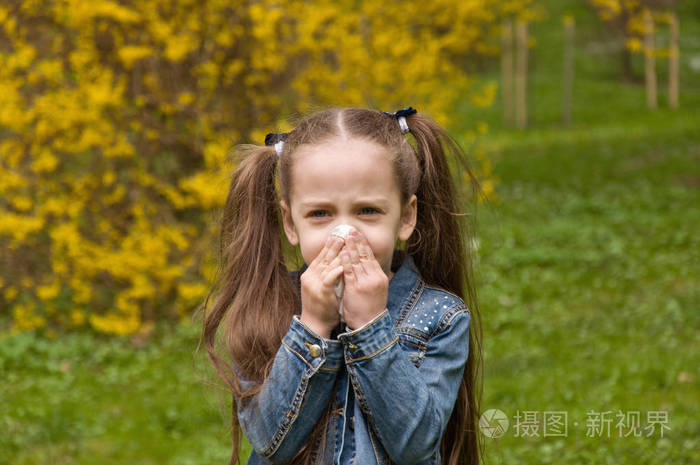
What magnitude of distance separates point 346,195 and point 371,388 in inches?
16.0

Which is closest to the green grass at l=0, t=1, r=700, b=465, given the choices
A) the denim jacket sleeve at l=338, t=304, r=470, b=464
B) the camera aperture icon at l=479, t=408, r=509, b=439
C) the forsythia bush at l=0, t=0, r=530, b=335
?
the camera aperture icon at l=479, t=408, r=509, b=439

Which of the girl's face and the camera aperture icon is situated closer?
the girl's face

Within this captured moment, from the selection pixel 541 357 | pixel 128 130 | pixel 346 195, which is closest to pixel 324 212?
pixel 346 195

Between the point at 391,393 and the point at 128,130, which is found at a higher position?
the point at 128,130

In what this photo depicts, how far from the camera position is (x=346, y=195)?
5.46 feet

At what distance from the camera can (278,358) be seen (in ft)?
5.46

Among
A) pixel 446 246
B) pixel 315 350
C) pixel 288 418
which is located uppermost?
pixel 446 246

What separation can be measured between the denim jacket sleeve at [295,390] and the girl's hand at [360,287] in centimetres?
8

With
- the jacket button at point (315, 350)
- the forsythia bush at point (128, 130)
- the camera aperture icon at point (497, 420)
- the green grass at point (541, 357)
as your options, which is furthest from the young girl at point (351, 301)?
the forsythia bush at point (128, 130)

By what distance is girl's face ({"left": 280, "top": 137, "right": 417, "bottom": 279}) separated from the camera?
1.67 metres

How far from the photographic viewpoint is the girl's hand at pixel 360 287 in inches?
62.9

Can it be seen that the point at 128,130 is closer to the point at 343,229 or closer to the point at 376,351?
the point at 343,229

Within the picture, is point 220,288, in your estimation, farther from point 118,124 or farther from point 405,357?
point 118,124

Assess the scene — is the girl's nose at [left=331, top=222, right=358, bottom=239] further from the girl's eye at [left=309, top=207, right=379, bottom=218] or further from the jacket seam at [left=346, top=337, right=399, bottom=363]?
the jacket seam at [left=346, top=337, right=399, bottom=363]
